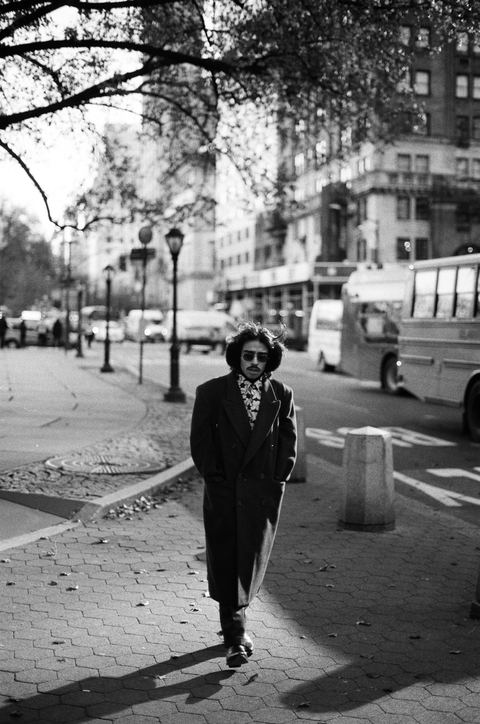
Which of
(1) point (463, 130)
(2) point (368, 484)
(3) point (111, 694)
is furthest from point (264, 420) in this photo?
(1) point (463, 130)

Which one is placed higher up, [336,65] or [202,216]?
[336,65]

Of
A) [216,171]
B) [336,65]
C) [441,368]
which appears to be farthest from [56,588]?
[216,171]

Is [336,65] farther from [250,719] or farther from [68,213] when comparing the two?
[250,719]

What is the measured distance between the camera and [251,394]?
5.38m

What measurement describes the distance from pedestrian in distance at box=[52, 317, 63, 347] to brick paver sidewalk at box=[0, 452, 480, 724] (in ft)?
174

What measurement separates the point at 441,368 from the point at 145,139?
7842 mm

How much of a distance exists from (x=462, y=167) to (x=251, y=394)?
69.4 m

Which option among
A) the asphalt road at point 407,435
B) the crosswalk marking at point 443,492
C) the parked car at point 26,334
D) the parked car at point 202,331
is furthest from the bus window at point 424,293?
the parked car at point 26,334

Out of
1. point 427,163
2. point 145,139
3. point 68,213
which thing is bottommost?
point 68,213

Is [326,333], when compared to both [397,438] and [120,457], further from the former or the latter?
[120,457]

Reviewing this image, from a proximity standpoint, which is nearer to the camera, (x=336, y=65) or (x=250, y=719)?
(x=250, y=719)

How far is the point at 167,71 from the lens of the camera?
18047 millimetres

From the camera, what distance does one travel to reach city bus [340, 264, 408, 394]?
91.0ft

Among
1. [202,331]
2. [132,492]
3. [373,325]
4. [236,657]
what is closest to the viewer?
[236,657]
